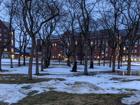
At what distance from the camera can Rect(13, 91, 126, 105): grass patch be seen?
16375 mm

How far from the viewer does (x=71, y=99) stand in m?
17.2

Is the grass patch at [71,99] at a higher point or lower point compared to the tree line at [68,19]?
lower

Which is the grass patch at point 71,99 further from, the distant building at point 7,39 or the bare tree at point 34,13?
the distant building at point 7,39

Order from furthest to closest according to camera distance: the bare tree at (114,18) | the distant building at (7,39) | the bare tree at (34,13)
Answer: the distant building at (7,39) → the bare tree at (114,18) → the bare tree at (34,13)

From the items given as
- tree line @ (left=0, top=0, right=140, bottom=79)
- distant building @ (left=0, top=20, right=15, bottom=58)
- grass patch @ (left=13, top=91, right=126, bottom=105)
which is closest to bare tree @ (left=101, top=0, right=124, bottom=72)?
tree line @ (left=0, top=0, right=140, bottom=79)

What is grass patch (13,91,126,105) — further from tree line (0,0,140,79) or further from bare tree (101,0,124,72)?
bare tree (101,0,124,72)

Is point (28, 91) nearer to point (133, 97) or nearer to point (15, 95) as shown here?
point (15, 95)

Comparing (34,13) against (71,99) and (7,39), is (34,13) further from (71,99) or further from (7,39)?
(71,99)

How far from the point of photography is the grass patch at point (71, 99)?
53.7 ft

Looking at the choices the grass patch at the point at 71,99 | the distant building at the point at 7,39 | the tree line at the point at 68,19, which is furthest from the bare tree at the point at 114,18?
the grass patch at the point at 71,99

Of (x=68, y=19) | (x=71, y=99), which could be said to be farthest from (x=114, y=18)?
(x=71, y=99)

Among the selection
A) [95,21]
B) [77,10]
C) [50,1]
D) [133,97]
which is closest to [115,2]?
[77,10]

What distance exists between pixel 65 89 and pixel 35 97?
3.45m

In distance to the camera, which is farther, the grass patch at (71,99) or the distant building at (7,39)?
the distant building at (7,39)
